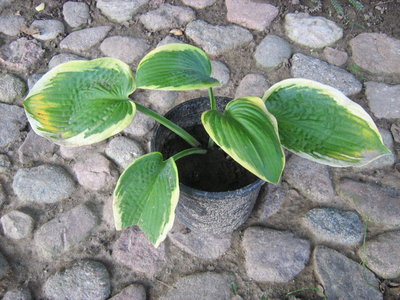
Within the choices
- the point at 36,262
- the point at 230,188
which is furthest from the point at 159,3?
the point at 36,262

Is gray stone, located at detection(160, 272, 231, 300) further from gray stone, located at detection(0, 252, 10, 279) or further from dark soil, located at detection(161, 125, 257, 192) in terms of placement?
gray stone, located at detection(0, 252, 10, 279)

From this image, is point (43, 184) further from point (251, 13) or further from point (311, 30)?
point (311, 30)

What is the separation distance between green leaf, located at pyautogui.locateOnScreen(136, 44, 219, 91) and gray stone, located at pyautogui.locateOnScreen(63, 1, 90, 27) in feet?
3.78

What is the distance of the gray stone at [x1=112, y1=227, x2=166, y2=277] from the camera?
1.48 metres

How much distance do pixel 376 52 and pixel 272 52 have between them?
0.51 m

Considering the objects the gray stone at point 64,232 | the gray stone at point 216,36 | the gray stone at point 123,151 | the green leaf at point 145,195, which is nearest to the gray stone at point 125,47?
the gray stone at point 216,36

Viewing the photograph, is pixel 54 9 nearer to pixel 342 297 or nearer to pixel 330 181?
pixel 330 181

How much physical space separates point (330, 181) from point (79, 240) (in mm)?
976

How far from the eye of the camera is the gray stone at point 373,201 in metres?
1.57

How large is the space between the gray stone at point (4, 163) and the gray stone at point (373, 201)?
131cm

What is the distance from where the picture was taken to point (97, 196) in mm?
1631

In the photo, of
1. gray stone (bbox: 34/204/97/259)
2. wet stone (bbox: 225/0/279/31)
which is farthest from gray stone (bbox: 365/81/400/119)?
gray stone (bbox: 34/204/97/259)

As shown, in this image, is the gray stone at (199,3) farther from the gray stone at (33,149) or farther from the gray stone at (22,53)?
the gray stone at (33,149)

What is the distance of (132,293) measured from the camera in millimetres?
1416
